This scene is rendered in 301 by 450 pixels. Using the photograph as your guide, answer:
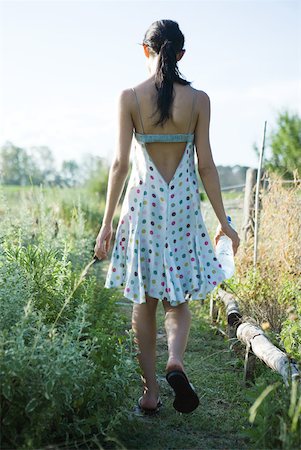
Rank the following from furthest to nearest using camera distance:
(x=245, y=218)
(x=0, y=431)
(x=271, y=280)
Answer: (x=245, y=218) < (x=271, y=280) < (x=0, y=431)

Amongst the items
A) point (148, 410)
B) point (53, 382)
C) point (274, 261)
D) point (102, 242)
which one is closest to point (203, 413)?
point (148, 410)

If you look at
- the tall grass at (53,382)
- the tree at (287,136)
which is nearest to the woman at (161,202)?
the tall grass at (53,382)

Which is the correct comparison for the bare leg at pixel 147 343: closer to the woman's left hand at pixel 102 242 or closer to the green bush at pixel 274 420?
the woman's left hand at pixel 102 242

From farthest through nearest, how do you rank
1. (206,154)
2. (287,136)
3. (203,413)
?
1. (287,136)
2. (203,413)
3. (206,154)

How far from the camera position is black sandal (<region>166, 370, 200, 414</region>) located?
302 centimetres

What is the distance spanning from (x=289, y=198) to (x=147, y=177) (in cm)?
262

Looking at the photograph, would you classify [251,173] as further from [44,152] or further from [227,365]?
[44,152]

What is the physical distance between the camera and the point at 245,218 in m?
6.65

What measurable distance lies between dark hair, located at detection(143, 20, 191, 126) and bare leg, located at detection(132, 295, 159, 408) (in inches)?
38.2

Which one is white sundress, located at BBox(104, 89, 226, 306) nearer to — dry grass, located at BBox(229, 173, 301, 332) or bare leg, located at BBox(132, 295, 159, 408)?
bare leg, located at BBox(132, 295, 159, 408)

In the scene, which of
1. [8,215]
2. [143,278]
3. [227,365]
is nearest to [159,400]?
[143,278]

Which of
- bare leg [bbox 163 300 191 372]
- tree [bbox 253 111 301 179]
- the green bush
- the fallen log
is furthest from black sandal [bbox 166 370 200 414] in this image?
tree [bbox 253 111 301 179]

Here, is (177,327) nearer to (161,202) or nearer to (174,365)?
(174,365)

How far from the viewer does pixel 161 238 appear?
131 inches
